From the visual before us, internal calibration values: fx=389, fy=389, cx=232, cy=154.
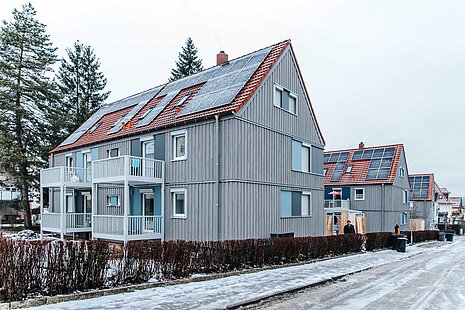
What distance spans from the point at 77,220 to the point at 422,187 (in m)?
46.2

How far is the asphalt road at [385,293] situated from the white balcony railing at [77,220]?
1543 centimetres

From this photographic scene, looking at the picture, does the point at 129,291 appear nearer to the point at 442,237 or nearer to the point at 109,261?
the point at 109,261

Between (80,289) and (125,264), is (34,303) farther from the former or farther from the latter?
(125,264)

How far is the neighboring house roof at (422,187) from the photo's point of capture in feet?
170

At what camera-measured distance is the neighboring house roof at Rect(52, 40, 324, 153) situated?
1708cm

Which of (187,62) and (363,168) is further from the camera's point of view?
(187,62)

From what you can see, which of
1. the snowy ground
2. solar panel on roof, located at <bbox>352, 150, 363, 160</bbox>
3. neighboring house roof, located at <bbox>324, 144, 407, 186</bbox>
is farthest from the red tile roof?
solar panel on roof, located at <bbox>352, 150, 363, 160</bbox>

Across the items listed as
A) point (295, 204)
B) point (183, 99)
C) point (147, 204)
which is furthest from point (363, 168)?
point (147, 204)

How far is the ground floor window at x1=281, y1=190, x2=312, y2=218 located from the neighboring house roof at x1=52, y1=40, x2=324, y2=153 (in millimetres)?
5397

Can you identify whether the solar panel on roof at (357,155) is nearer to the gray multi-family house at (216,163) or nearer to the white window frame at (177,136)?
the gray multi-family house at (216,163)

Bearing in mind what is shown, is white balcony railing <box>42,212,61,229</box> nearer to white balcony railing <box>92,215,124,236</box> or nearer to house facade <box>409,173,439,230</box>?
white balcony railing <box>92,215,124,236</box>

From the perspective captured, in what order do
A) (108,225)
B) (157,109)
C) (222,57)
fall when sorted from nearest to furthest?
(108,225) → (157,109) → (222,57)

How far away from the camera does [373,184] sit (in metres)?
37.0

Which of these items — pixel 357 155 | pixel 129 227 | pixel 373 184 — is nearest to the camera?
pixel 129 227
